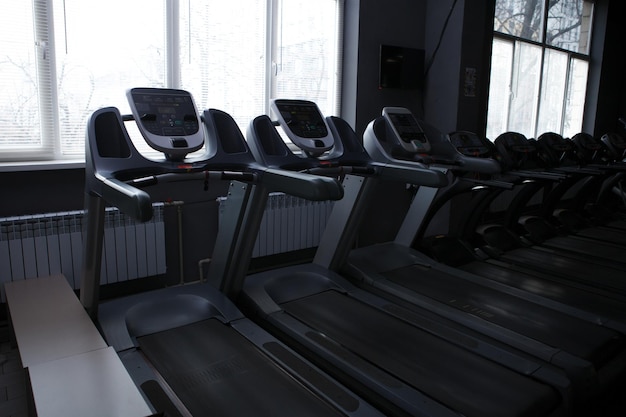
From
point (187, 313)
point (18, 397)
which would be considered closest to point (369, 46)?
point (187, 313)

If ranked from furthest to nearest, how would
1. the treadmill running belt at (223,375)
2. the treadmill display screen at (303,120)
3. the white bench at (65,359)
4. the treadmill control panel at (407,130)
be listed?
1. the treadmill control panel at (407,130)
2. the treadmill display screen at (303,120)
3. the treadmill running belt at (223,375)
4. the white bench at (65,359)

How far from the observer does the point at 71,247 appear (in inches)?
118

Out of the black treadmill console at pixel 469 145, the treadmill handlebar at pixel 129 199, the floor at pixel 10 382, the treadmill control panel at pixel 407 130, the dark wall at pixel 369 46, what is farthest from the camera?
the dark wall at pixel 369 46

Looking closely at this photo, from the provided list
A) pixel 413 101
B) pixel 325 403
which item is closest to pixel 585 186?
pixel 413 101

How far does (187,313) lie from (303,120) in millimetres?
1284

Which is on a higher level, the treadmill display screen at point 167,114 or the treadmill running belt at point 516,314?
the treadmill display screen at point 167,114

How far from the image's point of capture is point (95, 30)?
308 cm

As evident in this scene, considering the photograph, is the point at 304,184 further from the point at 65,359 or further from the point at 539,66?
the point at 539,66

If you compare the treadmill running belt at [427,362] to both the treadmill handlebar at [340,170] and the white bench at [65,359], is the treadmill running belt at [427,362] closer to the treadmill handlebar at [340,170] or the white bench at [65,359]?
the treadmill handlebar at [340,170]

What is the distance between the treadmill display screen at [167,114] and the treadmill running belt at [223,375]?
1.02 metres

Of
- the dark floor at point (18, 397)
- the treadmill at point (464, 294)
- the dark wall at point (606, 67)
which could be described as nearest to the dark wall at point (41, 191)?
the dark floor at point (18, 397)

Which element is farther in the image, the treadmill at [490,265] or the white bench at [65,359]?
the treadmill at [490,265]

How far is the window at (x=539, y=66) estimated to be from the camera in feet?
19.0

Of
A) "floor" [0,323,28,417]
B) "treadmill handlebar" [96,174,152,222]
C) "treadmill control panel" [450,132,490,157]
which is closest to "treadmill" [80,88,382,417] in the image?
"treadmill handlebar" [96,174,152,222]
